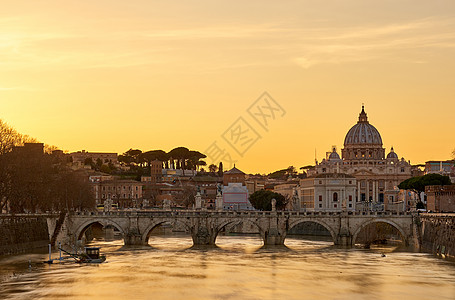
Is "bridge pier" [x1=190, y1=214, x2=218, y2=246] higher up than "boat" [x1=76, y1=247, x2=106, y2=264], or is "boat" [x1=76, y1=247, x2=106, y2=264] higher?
"bridge pier" [x1=190, y1=214, x2=218, y2=246]

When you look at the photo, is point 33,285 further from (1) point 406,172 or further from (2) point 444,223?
(1) point 406,172

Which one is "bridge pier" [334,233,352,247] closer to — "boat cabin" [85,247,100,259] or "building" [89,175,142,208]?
"boat cabin" [85,247,100,259]

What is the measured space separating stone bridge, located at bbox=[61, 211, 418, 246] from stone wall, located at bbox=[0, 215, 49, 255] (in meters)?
4.79

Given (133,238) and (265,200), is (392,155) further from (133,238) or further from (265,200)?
(133,238)

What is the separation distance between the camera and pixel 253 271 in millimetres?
63344

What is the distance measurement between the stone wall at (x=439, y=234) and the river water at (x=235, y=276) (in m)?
1.66

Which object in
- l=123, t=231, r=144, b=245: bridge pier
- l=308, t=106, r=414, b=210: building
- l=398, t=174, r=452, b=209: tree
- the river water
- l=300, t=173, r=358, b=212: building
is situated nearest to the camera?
the river water

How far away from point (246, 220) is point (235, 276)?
2626cm

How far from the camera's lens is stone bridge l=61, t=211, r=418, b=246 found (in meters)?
86.9

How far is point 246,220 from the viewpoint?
8656cm

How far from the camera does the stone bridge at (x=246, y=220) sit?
285ft

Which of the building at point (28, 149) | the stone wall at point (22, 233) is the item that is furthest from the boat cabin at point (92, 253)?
the building at point (28, 149)

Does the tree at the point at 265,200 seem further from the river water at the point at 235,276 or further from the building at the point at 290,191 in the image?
the river water at the point at 235,276

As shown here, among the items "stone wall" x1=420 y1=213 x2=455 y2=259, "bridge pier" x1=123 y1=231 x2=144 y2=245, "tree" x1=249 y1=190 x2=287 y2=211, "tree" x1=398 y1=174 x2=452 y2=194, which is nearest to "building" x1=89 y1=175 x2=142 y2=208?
"tree" x1=249 y1=190 x2=287 y2=211
